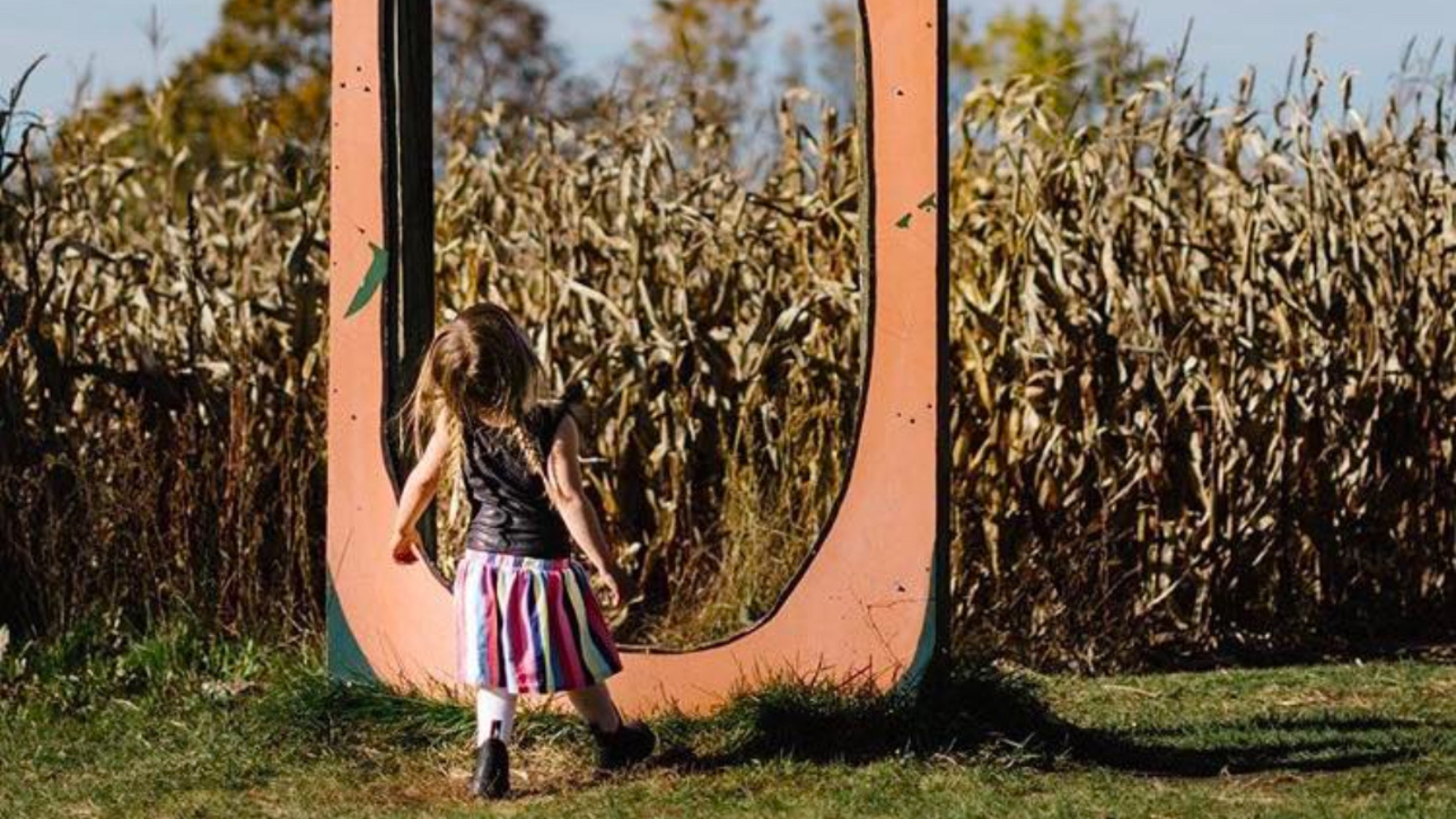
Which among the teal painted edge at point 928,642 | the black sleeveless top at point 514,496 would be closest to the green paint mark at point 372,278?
the black sleeveless top at point 514,496

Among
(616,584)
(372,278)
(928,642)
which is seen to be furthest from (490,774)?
(372,278)

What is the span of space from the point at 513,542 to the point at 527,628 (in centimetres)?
21

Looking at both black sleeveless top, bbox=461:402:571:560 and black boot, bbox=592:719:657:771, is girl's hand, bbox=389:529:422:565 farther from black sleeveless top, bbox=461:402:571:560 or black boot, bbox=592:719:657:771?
black boot, bbox=592:719:657:771

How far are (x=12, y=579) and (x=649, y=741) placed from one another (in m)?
2.95

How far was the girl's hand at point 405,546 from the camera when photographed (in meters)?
6.30

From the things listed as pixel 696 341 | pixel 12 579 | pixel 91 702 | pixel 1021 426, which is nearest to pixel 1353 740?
pixel 1021 426

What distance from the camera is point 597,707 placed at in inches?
239

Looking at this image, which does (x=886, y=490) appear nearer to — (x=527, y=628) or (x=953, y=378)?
(x=527, y=628)

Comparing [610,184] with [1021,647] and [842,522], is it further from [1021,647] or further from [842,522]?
[842,522]

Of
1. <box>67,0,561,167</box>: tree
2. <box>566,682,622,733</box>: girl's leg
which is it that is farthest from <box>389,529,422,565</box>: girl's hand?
<box>67,0,561,167</box>: tree

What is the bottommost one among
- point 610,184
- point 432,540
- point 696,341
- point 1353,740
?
point 1353,740

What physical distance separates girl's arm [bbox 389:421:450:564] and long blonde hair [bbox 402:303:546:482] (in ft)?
0.23

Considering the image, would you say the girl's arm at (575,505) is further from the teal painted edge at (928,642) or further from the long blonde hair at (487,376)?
the teal painted edge at (928,642)

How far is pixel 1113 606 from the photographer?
8602 mm
